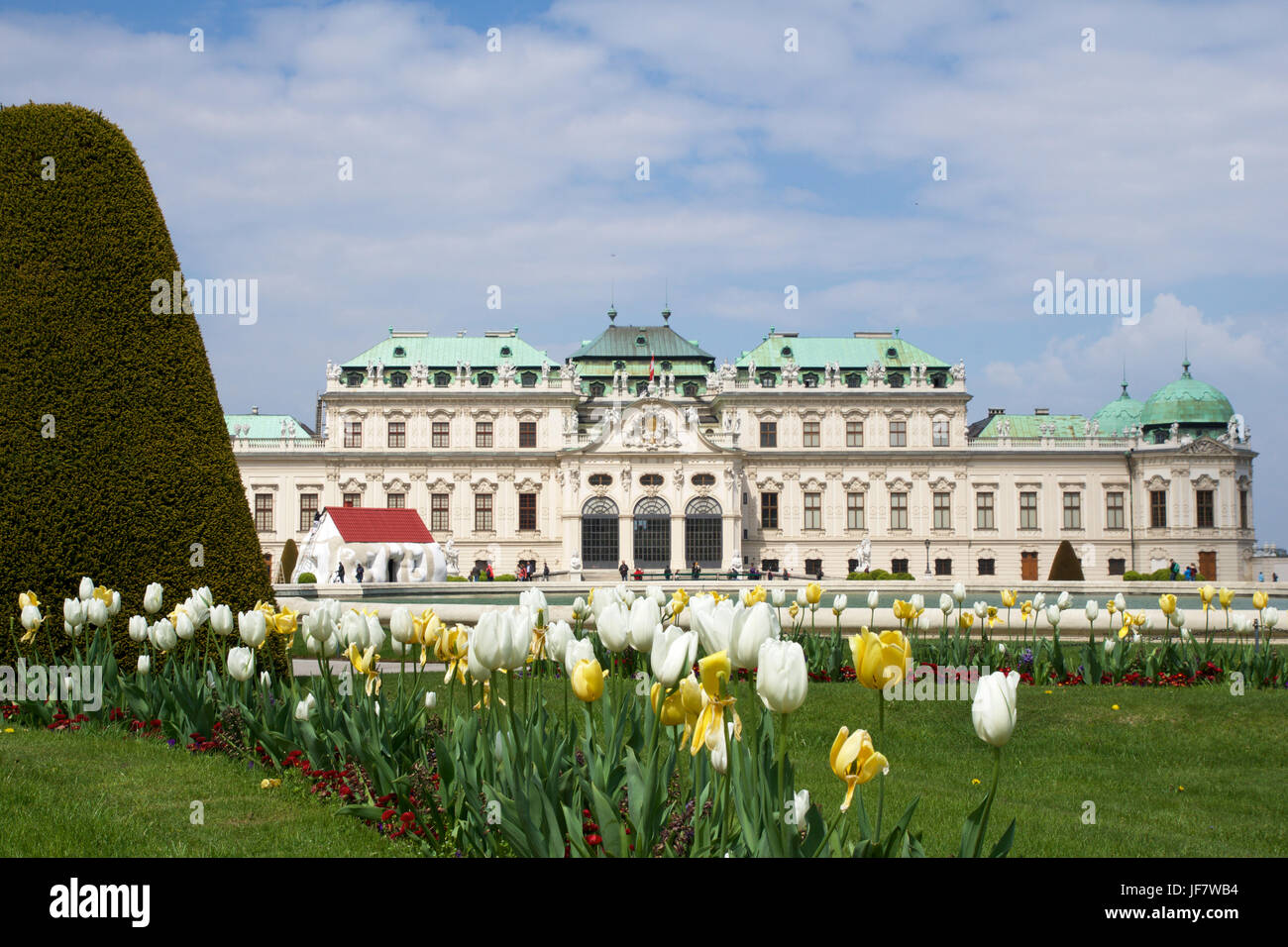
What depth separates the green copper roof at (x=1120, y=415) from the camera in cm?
6187

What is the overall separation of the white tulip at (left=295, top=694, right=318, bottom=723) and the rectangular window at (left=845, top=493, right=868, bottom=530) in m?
50.7

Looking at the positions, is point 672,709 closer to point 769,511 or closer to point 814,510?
point 769,511

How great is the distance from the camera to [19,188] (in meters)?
11.1

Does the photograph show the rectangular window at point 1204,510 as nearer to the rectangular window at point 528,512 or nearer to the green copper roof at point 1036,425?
the green copper roof at point 1036,425

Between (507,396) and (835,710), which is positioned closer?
(835,710)

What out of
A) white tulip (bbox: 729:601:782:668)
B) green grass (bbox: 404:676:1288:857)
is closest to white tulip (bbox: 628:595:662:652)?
white tulip (bbox: 729:601:782:668)

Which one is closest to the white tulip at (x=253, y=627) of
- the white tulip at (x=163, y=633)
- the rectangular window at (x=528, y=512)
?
the white tulip at (x=163, y=633)

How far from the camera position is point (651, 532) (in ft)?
176

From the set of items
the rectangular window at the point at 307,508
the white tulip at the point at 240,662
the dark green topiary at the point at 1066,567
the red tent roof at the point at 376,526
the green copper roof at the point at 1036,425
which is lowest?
the dark green topiary at the point at 1066,567

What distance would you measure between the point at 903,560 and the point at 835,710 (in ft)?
154

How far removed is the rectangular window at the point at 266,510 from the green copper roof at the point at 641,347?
17.6 m

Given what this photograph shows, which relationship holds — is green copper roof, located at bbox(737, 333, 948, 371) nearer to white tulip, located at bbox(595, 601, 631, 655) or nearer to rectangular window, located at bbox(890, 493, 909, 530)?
rectangular window, located at bbox(890, 493, 909, 530)
